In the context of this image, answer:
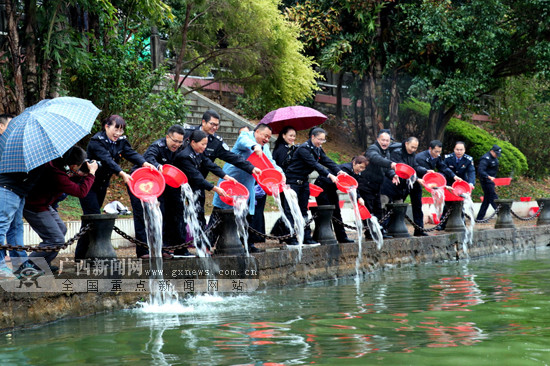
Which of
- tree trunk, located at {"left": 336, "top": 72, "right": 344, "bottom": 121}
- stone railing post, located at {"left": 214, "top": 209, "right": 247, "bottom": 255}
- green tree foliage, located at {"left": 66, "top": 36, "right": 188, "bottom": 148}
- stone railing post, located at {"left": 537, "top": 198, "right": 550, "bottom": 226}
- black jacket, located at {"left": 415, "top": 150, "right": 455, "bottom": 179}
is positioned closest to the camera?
stone railing post, located at {"left": 214, "top": 209, "right": 247, "bottom": 255}

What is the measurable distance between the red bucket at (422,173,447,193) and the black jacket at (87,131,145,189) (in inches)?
236

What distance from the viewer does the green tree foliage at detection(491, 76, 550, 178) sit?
24.6m

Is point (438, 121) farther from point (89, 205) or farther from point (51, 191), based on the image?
point (51, 191)

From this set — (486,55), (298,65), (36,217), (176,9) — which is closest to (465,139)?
(486,55)

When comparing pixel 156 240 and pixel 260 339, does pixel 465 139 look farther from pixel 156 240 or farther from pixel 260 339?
pixel 260 339

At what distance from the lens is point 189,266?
790 cm

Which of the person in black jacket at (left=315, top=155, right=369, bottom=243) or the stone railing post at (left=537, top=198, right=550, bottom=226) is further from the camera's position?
the stone railing post at (left=537, top=198, right=550, bottom=226)

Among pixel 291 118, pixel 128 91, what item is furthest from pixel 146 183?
pixel 128 91

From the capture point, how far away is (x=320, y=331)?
6031 millimetres

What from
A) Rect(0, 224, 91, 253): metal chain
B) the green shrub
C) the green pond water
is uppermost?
the green shrub

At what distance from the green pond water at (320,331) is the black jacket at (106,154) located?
1.59 metres

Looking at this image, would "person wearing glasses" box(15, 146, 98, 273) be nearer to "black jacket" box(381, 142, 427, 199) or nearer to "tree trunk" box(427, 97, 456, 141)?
"black jacket" box(381, 142, 427, 199)

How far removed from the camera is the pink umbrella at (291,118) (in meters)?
10.5

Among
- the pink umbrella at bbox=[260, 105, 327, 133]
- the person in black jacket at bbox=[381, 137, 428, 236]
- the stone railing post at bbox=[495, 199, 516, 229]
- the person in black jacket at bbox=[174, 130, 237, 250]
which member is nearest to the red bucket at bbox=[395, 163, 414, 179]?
the person in black jacket at bbox=[381, 137, 428, 236]
